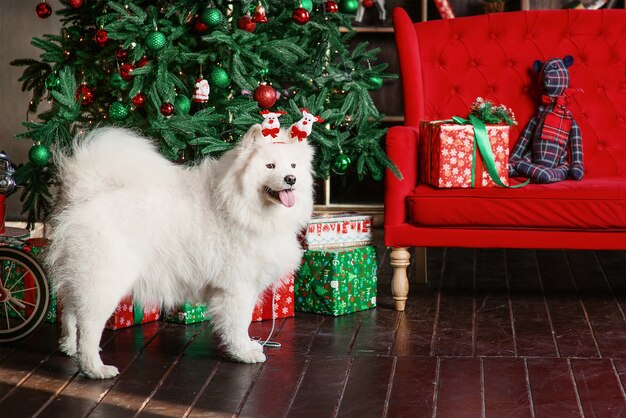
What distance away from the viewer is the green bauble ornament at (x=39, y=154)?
11.5 feet

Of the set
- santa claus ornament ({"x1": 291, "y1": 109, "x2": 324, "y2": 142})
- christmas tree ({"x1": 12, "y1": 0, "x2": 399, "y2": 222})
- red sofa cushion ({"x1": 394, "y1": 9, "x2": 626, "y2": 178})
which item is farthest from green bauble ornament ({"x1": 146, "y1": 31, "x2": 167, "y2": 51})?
red sofa cushion ({"x1": 394, "y1": 9, "x2": 626, "y2": 178})

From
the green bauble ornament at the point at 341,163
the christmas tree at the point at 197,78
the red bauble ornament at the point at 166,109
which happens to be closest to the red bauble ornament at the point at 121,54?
the christmas tree at the point at 197,78

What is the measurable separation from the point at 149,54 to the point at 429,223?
4.20 ft

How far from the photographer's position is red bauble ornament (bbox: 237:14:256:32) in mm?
3557

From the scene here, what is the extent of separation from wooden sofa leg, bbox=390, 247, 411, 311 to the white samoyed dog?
785 mm

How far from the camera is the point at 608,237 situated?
3.70m

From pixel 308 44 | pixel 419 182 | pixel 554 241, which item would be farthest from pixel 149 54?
pixel 554 241

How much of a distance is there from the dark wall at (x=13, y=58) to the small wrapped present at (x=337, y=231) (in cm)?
237

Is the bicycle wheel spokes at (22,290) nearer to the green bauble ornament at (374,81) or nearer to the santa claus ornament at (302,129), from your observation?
the santa claus ornament at (302,129)

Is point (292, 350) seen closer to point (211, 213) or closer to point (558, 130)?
point (211, 213)

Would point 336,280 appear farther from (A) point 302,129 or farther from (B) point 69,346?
(B) point 69,346

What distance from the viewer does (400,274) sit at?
12.6 feet

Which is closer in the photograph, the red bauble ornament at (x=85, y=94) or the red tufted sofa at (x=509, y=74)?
the red bauble ornament at (x=85, y=94)

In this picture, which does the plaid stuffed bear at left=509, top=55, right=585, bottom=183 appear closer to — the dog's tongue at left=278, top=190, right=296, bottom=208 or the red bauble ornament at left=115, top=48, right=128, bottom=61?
the dog's tongue at left=278, top=190, right=296, bottom=208
